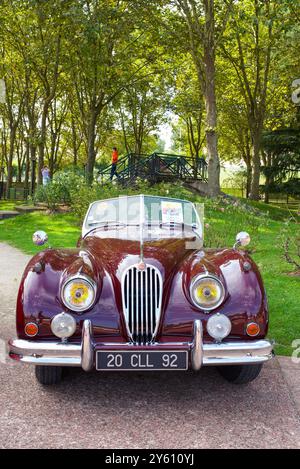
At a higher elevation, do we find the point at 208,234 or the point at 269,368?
the point at 208,234

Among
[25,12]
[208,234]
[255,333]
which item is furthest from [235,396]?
[25,12]

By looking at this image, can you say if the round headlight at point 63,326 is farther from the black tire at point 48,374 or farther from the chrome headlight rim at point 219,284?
the chrome headlight rim at point 219,284

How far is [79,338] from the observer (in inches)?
154

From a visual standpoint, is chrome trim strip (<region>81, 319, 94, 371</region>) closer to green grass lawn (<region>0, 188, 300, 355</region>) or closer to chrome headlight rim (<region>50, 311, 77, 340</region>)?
chrome headlight rim (<region>50, 311, 77, 340</region>)

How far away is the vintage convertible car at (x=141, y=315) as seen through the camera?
12.3 feet

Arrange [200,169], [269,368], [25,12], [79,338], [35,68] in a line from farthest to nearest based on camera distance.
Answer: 1. [200,169]
2. [35,68]
3. [25,12]
4. [269,368]
5. [79,338]

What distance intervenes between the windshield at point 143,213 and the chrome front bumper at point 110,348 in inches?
73.2

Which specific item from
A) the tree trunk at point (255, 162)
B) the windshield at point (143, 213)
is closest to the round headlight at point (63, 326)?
the windshield at point (143, 213)

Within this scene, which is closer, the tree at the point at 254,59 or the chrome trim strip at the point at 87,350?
the chrome trim strip at the point at 87,350

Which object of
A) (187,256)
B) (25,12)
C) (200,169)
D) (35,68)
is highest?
(25,12)

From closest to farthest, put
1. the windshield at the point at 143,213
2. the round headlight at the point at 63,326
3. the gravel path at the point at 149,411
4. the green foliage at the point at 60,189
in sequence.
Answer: the gravel path at the point at 149,411 → the round headlight at the point at 63,326 → the windshield at the point at 143,213 → the green foliage at the point at 60,189

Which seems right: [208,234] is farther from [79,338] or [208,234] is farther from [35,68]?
[35,68]
